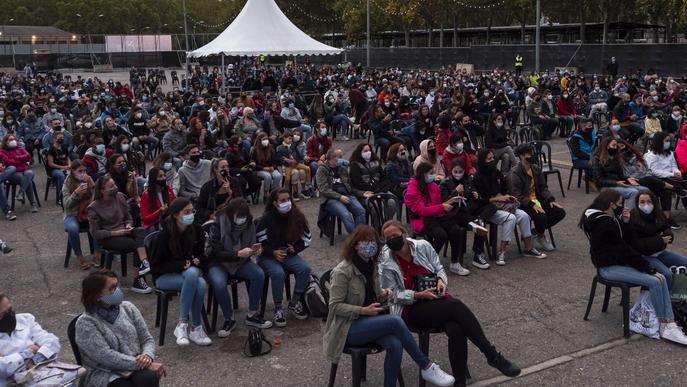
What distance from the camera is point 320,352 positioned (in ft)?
20.8

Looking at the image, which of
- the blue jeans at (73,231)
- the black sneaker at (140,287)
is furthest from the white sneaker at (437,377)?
the blue jeans at (73,231)

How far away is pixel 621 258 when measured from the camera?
21.5 feet

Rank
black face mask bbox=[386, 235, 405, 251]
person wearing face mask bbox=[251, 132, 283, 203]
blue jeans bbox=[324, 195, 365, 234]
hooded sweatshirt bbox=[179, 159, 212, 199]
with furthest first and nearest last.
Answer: person wearing face mask bbox=[251, 132, 283, 203]
hooded sweatshirt bbox=[179, 159, 212, 199]
blue jeans bbox=[324, 195, 365, 234]
black face mask bbox=[386, 235, 405, 251]

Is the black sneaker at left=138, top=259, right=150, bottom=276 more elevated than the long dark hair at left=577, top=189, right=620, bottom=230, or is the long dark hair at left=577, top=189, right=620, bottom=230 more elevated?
the long dark hair at left=577, top=189, right=620, bottom=230

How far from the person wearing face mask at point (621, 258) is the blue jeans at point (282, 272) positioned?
109 inches

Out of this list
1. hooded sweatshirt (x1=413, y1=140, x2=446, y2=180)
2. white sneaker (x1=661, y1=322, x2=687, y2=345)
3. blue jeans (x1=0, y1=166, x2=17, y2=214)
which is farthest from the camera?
blue jeans (x1=0, y1=166, x2=17, y2=214)

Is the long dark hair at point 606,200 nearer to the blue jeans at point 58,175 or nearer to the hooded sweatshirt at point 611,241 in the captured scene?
the hooded sweatshirt at point 611,241

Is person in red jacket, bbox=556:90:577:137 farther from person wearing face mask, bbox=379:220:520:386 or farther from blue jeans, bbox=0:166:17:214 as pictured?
person wearing face mask, bbox=379:220:520:386

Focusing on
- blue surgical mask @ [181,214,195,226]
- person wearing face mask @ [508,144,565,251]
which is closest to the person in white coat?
blue surgical mask @ [181,214,195,226]

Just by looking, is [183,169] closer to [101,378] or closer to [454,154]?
[454,154]

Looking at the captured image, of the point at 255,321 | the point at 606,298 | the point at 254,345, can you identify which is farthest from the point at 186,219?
the point at 606,298

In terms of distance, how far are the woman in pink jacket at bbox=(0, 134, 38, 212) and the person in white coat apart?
797 centimetres

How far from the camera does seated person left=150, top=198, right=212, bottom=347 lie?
21.3 feet

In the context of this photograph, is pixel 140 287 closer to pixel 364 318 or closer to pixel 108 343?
pixel 108 343
